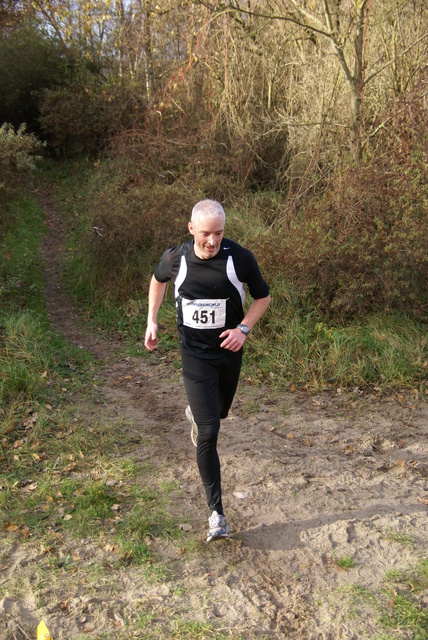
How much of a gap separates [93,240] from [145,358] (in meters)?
3.70

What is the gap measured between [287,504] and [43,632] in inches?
80.6

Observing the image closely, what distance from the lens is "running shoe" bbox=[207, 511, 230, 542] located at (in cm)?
400

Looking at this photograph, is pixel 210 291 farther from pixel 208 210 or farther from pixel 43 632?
pixel 43 632

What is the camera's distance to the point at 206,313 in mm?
3844

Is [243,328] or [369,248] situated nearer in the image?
[243,328]

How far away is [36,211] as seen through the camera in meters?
16.1

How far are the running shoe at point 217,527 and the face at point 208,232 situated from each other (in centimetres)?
178

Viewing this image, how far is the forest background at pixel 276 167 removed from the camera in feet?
24.6

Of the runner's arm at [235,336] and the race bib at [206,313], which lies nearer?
the runner's arm at [235,336]

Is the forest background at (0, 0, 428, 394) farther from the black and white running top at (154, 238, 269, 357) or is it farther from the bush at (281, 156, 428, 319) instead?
the black and white running top at (154, 238, 269, 357)

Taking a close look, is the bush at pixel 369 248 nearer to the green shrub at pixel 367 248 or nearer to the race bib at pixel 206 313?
the green shrub at pixel 367 248

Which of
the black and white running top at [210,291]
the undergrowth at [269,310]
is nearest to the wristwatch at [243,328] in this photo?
the black and white running top at [210,291]

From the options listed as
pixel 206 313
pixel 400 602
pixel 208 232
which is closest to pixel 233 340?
pixel 206 313

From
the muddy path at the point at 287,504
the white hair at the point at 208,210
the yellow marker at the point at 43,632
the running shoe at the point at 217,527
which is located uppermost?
the white hair at the point at 208,210
